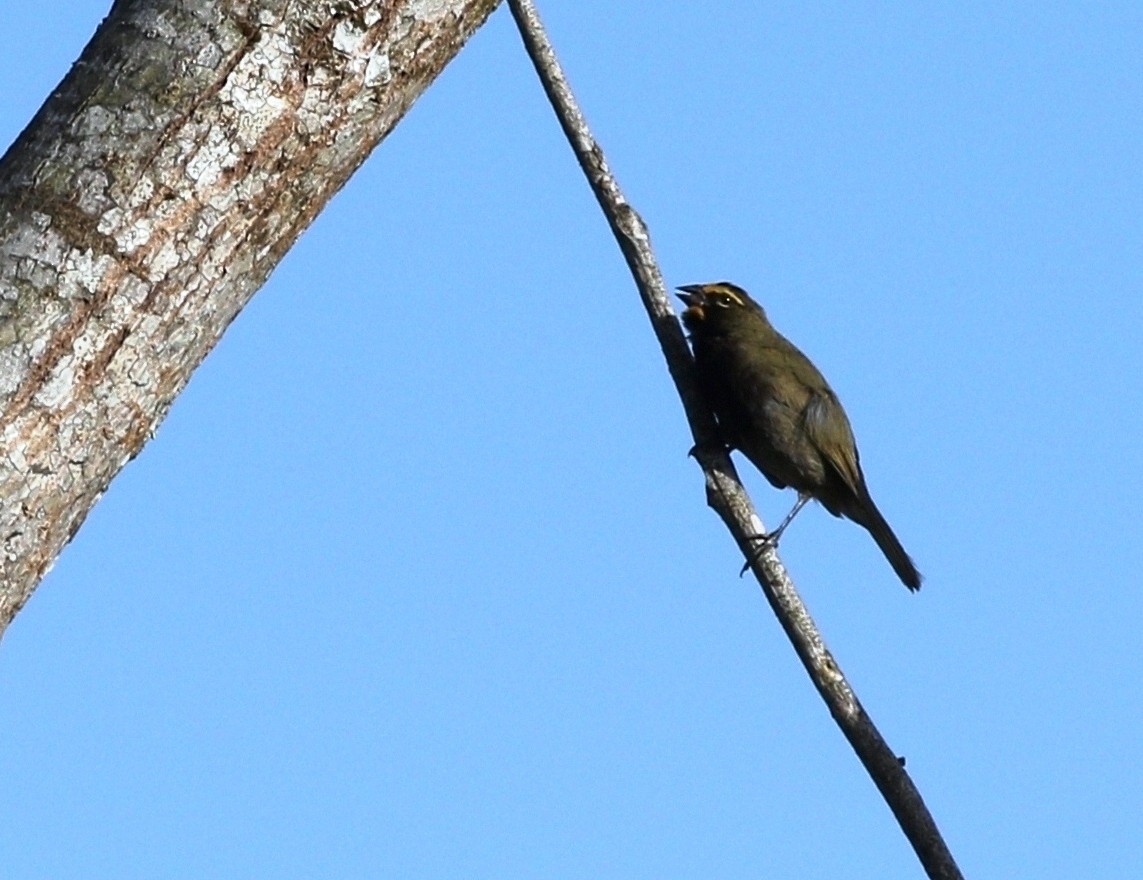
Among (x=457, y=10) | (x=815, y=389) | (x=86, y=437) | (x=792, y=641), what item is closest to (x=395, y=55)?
(x=457, y=10)

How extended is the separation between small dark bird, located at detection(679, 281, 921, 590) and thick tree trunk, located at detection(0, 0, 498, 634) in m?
5.35

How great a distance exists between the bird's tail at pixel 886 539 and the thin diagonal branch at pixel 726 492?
10.5ft

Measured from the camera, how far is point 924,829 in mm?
3906

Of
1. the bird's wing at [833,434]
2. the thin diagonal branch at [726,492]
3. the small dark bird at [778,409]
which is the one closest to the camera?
the thin diagonal branch at [726,492]

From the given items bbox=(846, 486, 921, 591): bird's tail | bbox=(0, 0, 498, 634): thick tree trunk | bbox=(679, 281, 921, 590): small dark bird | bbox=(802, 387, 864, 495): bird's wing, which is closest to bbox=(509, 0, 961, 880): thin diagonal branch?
bbox=(0, 0, 498, 634): thick tree trunk

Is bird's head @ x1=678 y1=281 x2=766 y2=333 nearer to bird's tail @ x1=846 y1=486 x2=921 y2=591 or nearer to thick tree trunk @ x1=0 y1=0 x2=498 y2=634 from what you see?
bird's tail @ x1=846 y1=486 x2=921 y2=591

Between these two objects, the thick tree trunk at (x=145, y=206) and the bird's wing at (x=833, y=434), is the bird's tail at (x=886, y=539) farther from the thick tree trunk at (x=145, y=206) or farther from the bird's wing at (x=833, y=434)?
the thick tree trunk at (x=145, y=206)

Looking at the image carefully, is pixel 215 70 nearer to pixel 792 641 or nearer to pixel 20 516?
pixel 20 516

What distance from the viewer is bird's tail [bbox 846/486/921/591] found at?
8.55 meters

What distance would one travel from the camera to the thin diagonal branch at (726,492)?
157 inches

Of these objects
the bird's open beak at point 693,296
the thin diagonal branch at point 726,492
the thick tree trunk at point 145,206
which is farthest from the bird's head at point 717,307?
the thick tree trunk at point 145,206

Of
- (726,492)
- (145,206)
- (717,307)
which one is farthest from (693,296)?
(145,206)

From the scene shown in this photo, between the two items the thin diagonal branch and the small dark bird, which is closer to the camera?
the thin diagonal branch

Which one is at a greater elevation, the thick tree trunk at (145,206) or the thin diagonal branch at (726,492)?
the thin diagonal branch at (726,492)
